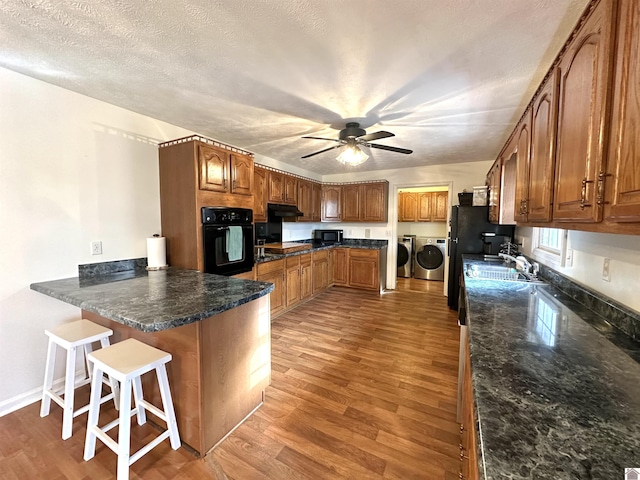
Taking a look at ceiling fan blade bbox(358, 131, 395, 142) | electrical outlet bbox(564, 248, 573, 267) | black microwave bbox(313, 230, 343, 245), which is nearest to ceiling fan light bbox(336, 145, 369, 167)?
ceiling fan blade bbox(358, 131, 395, 142)

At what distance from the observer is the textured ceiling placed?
1.27 meters

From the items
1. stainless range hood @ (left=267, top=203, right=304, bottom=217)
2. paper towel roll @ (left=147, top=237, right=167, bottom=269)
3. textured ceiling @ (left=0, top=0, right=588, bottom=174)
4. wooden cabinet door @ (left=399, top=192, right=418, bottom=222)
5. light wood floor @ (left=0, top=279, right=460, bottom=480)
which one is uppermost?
textured ceiling @ (left=0, top=0, right=588, bottom=174)

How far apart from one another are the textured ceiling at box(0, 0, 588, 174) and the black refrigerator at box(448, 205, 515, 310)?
1.43m

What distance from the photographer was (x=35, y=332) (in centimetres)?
196

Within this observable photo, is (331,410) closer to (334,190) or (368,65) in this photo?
(368,65)

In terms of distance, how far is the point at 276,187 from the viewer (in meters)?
3.97

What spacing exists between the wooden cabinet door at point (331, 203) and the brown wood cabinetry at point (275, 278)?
6.59ft

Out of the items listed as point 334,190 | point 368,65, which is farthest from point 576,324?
point 334,190

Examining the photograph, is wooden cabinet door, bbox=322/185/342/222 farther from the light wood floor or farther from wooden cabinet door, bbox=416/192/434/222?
the light wood floor

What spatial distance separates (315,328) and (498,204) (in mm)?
2580

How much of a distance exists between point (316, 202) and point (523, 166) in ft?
11.7

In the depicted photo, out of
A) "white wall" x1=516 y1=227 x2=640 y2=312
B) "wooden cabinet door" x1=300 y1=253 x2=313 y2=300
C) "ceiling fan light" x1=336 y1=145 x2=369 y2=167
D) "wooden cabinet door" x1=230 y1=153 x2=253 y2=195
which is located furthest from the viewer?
"wooden cabinet door" x1=300 y1=253 x2=313 y2=300

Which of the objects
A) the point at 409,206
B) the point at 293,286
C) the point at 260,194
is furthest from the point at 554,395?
the point at 409,206

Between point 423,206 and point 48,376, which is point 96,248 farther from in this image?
point 423,206
